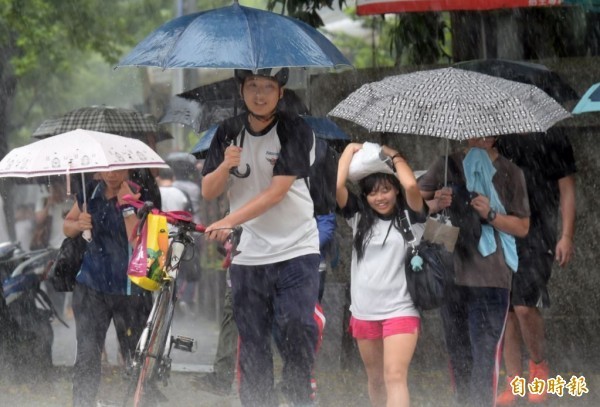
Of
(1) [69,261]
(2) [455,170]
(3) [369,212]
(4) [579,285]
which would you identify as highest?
(2) [455,170]

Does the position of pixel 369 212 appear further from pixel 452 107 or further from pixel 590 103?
pixel 590 103

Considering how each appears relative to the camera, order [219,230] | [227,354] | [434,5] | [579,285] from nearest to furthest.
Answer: [219,230] → [227,354] → [434,5] → [579,285]

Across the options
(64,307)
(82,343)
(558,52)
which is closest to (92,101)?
(64,307)

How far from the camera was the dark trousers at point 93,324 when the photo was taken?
7.51 m

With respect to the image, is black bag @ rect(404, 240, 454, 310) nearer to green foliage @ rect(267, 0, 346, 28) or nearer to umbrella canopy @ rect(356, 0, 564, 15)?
umbrella canopy @ rect(356, 0, 564, 15)

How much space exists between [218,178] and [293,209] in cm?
48

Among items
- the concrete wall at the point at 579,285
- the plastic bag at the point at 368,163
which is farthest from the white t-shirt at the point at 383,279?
the concrete wall at the point at 579,285

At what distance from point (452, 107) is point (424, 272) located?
38.8 inches

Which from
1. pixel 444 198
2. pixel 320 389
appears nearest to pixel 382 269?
pixel 444 198

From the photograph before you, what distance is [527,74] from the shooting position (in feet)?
28.6

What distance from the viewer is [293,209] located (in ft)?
21.7

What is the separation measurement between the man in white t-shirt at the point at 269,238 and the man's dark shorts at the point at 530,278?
7.46 feet

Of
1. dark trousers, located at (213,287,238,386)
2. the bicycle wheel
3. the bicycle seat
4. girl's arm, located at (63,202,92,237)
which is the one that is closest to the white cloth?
the bicycle seat

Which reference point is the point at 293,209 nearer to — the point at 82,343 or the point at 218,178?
the point at 218,178
